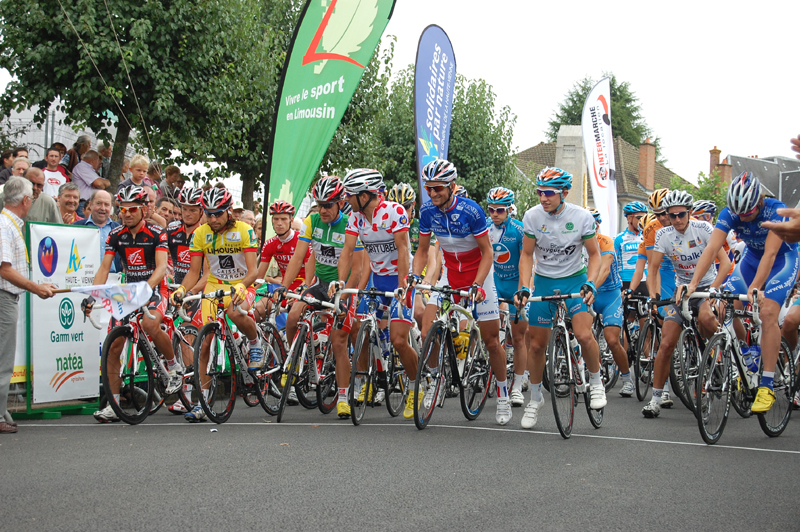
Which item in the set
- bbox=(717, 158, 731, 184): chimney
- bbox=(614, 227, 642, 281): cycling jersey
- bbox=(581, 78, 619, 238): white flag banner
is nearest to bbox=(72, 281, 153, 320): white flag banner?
bbox=(614, 227, 642, 281): cycling jersey

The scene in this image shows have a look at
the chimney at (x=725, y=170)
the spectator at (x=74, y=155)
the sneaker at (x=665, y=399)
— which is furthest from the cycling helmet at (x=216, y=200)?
the chimney at (x=725, y=170)

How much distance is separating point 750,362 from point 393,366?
337 centimetres

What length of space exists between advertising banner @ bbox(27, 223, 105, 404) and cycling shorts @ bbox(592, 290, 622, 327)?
5.93 metres

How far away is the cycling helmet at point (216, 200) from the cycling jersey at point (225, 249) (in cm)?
33

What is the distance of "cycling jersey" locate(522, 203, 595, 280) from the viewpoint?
801 cm

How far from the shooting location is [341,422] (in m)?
8.33

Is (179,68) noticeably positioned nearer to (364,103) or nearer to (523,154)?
(364,103)

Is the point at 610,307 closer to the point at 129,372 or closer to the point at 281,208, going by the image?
the point at 281,208

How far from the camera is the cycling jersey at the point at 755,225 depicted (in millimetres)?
8055

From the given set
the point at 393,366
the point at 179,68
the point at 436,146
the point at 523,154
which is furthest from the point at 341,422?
the point at 523,154

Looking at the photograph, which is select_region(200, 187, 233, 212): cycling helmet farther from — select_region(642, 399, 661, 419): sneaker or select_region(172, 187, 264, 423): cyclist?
select_region(642, 399, 661, 419): sneaker

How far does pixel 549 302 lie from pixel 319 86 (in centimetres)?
666

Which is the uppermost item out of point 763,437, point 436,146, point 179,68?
point 179,68

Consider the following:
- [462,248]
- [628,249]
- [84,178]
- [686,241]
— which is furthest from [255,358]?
[628,249]
